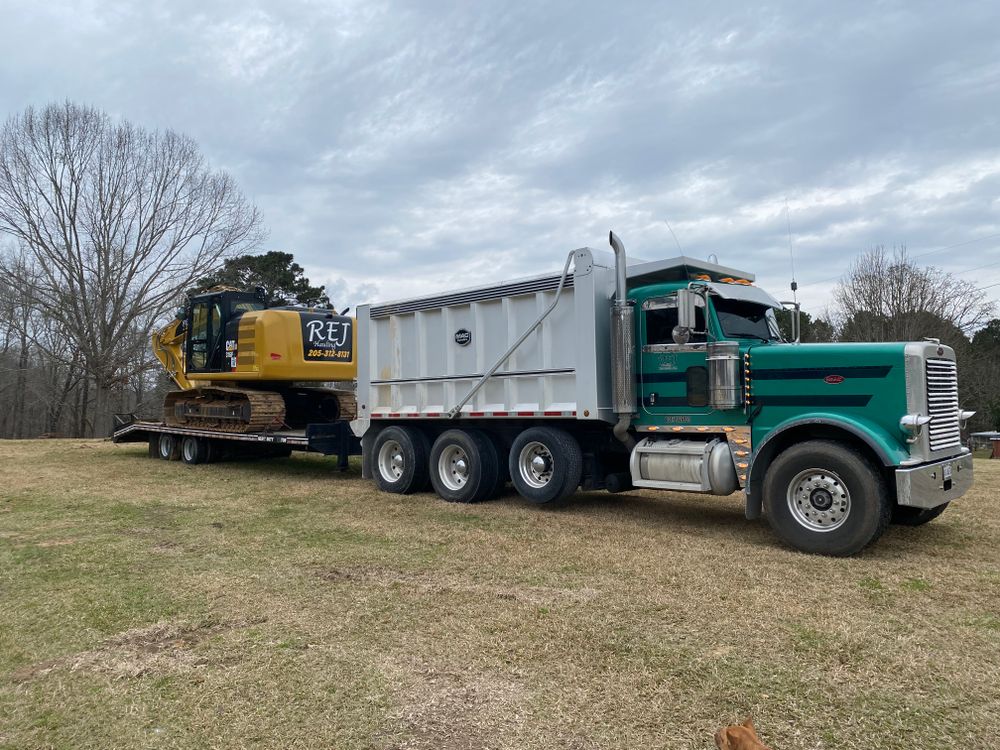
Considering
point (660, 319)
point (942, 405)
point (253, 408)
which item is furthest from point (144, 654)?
point (253, 408)

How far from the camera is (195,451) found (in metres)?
15.1

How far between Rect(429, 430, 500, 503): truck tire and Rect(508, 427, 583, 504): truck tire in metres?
0.54

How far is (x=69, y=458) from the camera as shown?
639 inches

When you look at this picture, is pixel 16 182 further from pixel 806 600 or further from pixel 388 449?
pixel 806 600

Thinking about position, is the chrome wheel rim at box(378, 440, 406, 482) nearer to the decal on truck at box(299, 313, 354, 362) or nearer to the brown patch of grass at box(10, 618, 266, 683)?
the decal on truck at box(299, 313, 354, 362)

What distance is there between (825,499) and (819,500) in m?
0.06

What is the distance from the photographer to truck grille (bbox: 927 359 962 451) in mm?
6434

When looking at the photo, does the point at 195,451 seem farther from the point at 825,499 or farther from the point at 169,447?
the point at 825,499

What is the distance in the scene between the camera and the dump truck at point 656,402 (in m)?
6.38

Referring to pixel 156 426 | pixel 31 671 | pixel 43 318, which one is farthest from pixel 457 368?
pixel 43 318

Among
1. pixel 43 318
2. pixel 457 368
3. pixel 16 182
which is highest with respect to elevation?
pixel 16 182

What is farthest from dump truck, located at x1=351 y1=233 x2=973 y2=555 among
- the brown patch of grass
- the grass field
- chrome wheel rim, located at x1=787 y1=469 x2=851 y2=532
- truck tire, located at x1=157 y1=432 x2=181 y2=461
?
truck tire, located at x1=157 y1=432 x2=181 y2=461

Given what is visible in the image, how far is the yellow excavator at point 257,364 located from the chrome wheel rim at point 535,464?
244 inches

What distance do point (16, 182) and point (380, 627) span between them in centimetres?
3210
